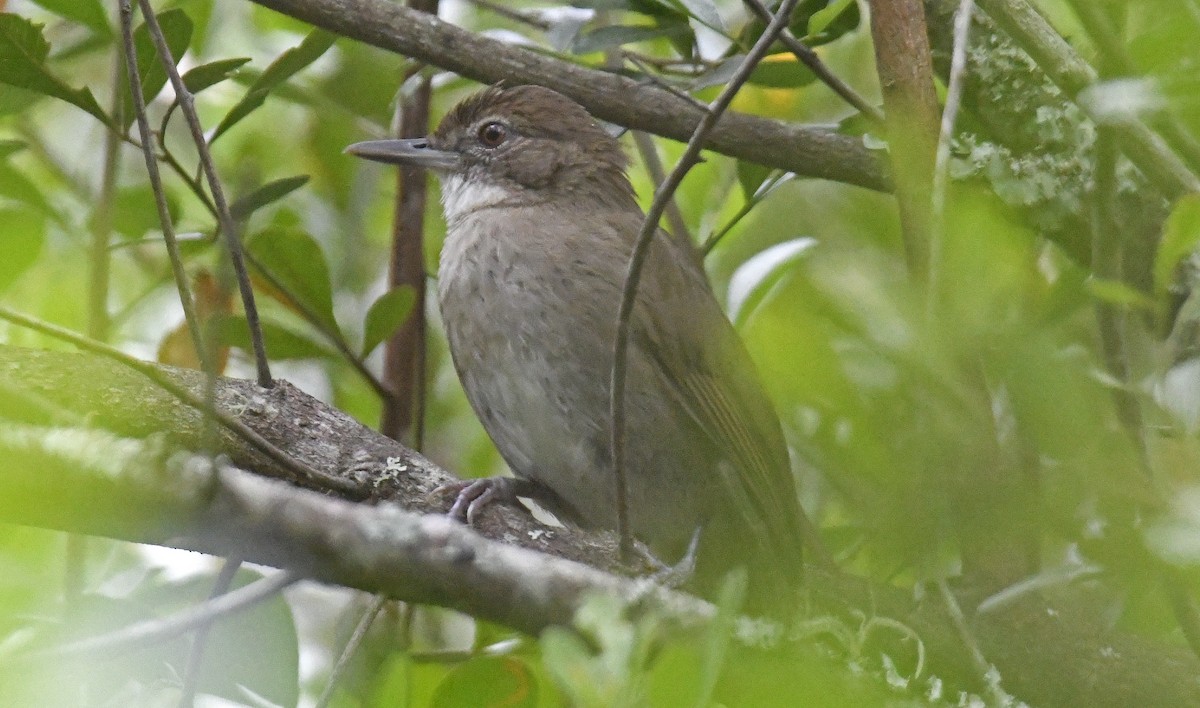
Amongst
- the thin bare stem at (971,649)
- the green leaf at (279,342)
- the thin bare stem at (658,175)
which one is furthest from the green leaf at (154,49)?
the thin bare stem at (971,649)

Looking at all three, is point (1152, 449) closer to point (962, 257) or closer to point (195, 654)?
point (962, 257)

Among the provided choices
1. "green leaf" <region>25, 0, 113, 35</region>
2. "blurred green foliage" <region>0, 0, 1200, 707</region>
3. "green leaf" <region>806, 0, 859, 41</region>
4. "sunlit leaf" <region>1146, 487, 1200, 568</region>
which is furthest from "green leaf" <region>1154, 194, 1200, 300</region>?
"green leaf" <region>25, 0, 113, 35</region>

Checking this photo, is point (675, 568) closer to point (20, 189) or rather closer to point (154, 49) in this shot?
point (154, 49)

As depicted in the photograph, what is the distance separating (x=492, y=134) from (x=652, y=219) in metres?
2.46

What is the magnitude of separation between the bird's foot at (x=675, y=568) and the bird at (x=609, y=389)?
0.05 meters

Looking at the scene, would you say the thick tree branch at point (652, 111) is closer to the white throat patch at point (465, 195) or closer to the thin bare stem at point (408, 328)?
the thin bare stem at point (408, 328)

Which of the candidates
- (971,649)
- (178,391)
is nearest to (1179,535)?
(971,649)

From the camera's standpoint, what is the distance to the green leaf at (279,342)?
340 centimetres

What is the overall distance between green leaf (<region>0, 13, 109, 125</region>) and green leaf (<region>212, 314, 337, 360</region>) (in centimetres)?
66

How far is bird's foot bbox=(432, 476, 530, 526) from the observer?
314 cm

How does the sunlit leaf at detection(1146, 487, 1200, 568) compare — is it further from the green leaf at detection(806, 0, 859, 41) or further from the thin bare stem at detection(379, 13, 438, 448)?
the thin bare stem at detection(379, 13, 438, 448)

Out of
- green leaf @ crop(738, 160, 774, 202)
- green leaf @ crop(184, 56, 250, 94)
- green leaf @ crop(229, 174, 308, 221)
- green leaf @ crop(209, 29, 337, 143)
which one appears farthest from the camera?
green leaf @ crop(738, 160, 774, 202)

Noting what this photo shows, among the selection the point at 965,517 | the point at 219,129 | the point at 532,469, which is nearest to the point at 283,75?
the point at 219,129

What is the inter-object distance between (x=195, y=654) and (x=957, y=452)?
134 centimetres
